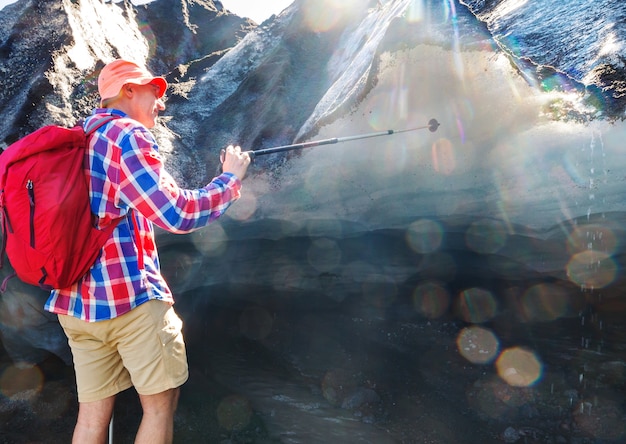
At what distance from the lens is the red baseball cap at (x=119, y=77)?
215 centimetres

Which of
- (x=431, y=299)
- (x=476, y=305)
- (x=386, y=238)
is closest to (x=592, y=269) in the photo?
(x=476, y=305)

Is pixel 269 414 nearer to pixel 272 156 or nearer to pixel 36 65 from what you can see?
pixel 272 156

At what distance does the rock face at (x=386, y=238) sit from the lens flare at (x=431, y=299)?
0.09 feet

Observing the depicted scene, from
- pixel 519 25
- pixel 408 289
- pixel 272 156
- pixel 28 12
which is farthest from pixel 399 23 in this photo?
pixel 28 12

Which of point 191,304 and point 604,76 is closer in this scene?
point 604,76

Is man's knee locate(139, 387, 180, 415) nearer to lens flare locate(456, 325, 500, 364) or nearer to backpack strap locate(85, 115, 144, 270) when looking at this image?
backpack strap locate(85, 115, 144, 270)

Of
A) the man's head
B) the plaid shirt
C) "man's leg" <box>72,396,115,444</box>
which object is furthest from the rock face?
the plaid shirt

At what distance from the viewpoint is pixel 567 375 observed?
4.27 m

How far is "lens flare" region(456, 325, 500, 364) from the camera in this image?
4672mm

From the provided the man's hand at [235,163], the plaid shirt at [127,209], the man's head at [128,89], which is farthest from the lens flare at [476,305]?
the man's head at [128,89]

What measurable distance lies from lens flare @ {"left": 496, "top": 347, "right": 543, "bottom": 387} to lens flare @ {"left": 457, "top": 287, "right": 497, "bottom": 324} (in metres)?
0.43

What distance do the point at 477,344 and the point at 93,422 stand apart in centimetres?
375

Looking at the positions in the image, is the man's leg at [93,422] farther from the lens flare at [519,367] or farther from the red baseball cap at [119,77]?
the lens flare at [519,367]

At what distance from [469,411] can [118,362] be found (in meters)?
3.13
